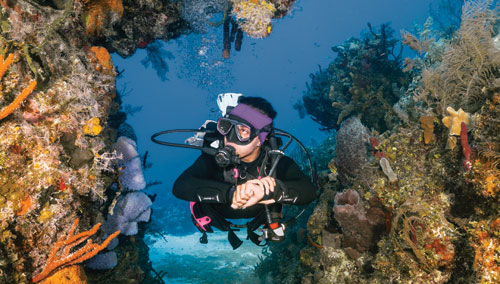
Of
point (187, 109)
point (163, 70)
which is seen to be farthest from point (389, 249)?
point (187, 109)

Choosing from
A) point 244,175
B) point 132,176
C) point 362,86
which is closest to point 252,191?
point 244,175

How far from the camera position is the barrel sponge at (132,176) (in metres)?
4.75

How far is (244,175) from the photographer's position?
3922mm

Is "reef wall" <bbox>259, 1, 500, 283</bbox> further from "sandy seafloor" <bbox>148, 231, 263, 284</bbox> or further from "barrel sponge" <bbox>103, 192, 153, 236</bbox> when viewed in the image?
"sandy seafloor" <bbox>148, 231, 263, 284</bbox>

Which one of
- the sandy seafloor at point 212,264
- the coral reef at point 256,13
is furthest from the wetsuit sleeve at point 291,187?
the sandy seafloor at point 212,264

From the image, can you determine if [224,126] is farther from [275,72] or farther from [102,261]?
[275,72]

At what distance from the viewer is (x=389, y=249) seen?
3301 mm

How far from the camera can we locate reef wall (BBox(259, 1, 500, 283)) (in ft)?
8.61

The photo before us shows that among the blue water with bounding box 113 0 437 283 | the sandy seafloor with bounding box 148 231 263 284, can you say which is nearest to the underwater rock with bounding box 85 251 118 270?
the sandy seafloor with bounding box 148 231 263 284

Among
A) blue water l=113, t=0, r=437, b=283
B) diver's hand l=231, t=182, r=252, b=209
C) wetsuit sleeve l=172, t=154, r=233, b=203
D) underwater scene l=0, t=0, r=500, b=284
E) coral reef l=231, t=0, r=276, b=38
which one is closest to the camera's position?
underwater scene l=0, t=0, r=500, b=284

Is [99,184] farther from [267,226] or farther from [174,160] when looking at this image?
[174,160]

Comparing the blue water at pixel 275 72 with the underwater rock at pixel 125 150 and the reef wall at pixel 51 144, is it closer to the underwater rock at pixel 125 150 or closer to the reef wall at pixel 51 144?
the underwater rock at pixel 125 150

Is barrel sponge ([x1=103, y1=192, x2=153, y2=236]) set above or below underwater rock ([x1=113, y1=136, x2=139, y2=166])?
below

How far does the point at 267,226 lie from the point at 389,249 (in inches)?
64.9
